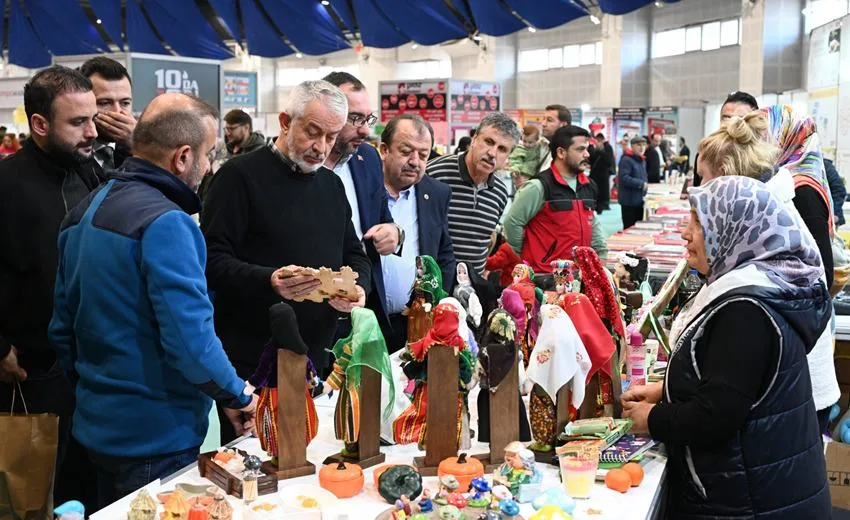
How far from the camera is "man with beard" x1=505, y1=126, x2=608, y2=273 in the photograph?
4293 mm

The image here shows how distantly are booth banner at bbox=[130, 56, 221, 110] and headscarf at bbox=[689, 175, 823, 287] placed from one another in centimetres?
443

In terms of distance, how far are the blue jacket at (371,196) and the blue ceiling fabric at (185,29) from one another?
20.0 meters

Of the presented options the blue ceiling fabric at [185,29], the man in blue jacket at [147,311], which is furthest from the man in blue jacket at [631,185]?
the blue ceiling fabric at [185,29]

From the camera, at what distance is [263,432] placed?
5.97ft

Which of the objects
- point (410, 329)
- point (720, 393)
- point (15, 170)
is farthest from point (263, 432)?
point (15, 170)

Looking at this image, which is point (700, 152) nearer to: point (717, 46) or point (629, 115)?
point (629, 115)

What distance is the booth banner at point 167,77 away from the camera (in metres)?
5.80

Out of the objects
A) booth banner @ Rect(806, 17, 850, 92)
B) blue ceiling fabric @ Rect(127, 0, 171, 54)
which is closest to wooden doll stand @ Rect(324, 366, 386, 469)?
booth banner @ Rect(806, 17, 850, 92)

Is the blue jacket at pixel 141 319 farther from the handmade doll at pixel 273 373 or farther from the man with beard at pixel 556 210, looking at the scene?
the man with beard at pixel 556 210

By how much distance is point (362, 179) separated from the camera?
2.93 meters

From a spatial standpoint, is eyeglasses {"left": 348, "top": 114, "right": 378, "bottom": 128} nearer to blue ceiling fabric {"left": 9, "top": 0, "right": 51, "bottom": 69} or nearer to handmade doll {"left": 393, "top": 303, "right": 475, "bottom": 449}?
handmade doll {"left": 393, "top": 303, "right": 475, "bottom": 449}

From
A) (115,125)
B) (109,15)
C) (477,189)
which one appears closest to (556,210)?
(477,189)

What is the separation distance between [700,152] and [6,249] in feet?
7.04

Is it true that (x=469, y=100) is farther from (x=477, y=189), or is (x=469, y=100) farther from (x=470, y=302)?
(x=470, y=302)
